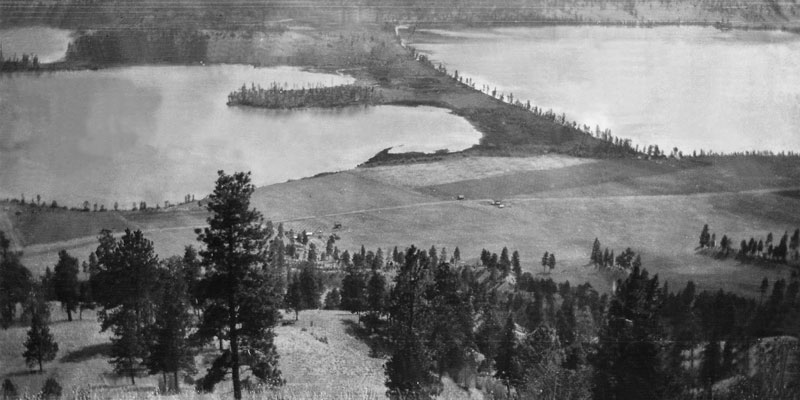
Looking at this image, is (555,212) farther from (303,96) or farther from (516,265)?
(303,96)

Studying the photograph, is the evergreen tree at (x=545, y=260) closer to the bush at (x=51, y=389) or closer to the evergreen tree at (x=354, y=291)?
the evergreen tree at (x=354, y=291)

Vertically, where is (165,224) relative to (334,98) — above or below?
below

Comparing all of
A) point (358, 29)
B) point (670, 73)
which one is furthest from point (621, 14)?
point (358, 29)

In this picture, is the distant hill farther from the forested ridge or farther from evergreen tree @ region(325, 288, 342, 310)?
evergreen tree @ region(325, 288, 342, 310)

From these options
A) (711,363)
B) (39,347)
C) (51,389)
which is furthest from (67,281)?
(711,363)

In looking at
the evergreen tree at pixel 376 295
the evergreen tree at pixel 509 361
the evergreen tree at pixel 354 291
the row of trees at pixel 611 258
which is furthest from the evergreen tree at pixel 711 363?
the evergreen tree at pixel 354 291

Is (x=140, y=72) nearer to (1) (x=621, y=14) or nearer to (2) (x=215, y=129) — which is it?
(2) (x=215, y=129)


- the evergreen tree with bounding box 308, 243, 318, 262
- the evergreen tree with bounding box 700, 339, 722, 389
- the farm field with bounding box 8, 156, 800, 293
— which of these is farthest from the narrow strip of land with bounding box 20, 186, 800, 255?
the evergreen tree with bounding box 700, 339, 722, 389
